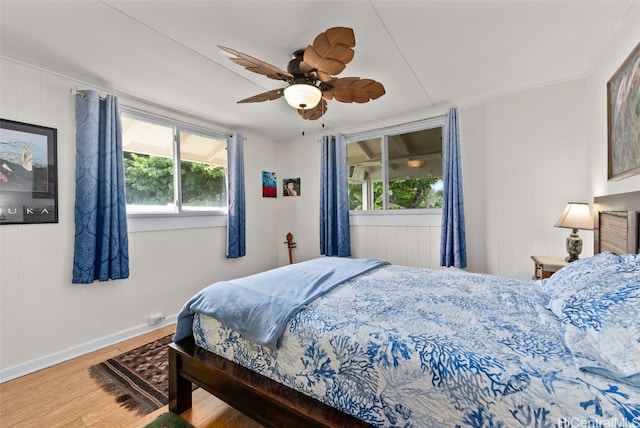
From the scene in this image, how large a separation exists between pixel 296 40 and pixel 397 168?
2.12m

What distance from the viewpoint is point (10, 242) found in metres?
2.04

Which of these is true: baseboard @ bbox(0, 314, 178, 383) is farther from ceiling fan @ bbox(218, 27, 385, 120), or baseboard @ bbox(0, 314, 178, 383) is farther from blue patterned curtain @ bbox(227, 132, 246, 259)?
ceiling fan @ bbox(218, 27, 385, 120)

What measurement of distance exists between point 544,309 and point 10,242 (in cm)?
349

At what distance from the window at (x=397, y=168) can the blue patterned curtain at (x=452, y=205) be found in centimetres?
24

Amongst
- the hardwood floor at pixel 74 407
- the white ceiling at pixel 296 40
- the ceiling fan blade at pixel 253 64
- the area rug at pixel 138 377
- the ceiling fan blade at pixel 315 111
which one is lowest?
the hardwood floor at pixel 74 407

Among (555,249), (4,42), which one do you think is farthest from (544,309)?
(4,42)

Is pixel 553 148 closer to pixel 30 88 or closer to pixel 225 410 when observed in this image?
pixel 225 410

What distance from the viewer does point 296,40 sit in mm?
1834

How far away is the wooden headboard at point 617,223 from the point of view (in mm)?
1464

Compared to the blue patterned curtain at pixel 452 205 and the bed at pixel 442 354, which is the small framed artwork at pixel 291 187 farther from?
the bed at pixel 442 354

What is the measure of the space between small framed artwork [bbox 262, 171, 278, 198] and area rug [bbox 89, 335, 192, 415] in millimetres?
2413

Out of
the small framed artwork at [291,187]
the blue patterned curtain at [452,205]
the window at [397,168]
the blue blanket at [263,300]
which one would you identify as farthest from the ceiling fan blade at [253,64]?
the small framed artwork at [291,187]

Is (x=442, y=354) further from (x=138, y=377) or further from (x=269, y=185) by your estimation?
(x=269, y=185)

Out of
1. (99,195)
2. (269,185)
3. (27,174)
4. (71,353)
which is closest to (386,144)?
(269,185)
